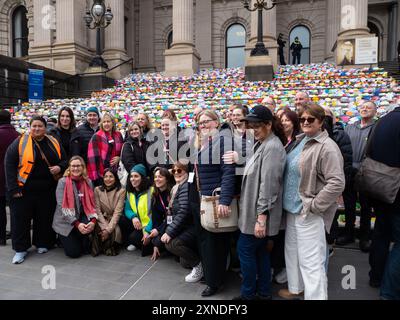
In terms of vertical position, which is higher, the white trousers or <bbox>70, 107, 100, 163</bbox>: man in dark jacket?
<bbox>70, 107, 100, 163</bbox>: man in dark jacket

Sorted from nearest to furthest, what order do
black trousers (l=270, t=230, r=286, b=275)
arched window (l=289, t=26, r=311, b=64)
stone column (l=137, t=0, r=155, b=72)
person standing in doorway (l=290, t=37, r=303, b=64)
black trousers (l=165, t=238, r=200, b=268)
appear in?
1. black trousers (l=270, t=230, r=286, b=275)
2. black trousers (l=165, t=238, r=200, b=268)
3. person standing in doorway (l=290, t=37, r=303, b=64)
4. arched window (l=289, t=26, r=311, b=64)
5. stone column (l=137, t=0, r=155, b=72)

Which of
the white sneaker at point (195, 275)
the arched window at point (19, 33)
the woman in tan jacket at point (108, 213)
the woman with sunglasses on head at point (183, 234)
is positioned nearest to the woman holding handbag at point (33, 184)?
the woman in tan jacket at point (108, 213)

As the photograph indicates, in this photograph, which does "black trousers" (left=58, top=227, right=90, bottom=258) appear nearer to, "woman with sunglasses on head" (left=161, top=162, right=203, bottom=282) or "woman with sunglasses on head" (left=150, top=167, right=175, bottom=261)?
"woman with sunglasses on head" (left=150, top=167, right=175, bottom=261)

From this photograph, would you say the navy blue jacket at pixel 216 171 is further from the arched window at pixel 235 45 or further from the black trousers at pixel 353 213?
the arched window at pixel 235 45

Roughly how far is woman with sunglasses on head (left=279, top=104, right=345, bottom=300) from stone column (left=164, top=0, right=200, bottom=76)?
17.8m

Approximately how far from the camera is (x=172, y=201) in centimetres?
464

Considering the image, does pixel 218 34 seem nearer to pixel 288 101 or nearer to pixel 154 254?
pixel 288 101

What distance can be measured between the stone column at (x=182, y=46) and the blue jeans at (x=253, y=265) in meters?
17.9

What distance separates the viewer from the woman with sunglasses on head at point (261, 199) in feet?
10.4

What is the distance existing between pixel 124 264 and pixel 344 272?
2.88m

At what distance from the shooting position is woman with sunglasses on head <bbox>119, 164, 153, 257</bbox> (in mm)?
4930

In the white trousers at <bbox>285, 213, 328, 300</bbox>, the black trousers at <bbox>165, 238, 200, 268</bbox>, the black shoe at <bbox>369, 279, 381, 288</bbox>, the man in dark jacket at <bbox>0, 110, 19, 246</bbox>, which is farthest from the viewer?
the man in dark jacket at <bbox>0, 110, 19, 246</bbox>

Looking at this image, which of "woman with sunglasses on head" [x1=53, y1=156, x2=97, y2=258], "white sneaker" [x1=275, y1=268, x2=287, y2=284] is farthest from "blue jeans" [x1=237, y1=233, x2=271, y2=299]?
"woman with sunglasses on head" [x1=53, y1=156, x2=97, y2=258]
